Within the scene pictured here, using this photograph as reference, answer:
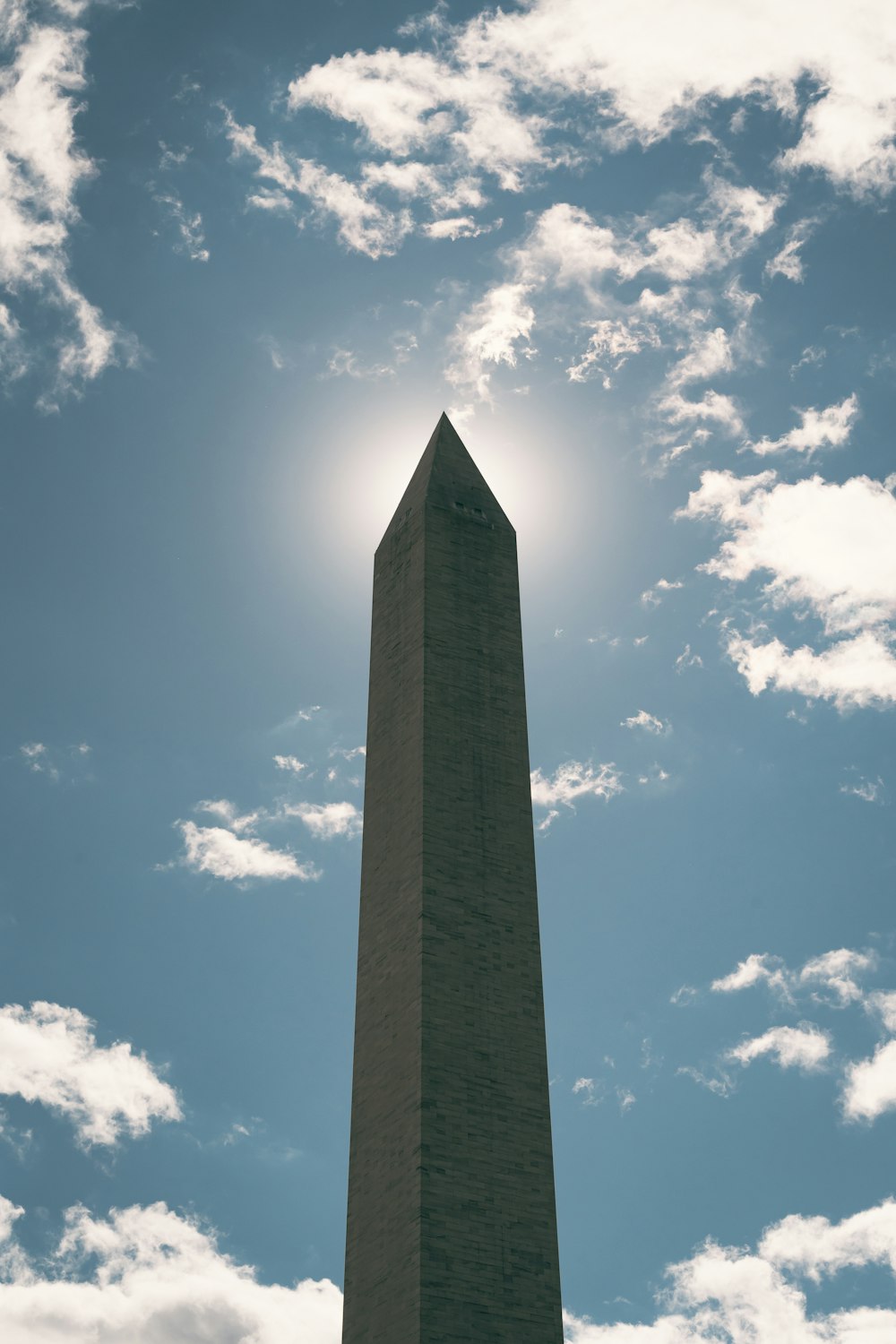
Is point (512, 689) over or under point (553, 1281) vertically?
over

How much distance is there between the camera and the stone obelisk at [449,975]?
2838 centimetres

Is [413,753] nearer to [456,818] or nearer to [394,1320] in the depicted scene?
[456,818]

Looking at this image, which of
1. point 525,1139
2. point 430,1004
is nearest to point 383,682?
point 430,1004

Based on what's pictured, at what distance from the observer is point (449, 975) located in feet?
102

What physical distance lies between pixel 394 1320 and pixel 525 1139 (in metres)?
4.20

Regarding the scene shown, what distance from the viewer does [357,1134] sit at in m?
31.5

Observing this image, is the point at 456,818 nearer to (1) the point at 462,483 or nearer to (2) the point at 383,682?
(2) the point at 383,682

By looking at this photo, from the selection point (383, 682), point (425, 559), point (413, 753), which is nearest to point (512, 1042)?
point (413, 753)

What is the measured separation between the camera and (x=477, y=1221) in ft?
93.9

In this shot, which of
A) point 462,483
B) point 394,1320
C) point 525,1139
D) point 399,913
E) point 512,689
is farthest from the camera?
point 462,483

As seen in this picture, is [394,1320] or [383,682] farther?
[383,682]

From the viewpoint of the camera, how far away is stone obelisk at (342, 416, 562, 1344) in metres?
28.4

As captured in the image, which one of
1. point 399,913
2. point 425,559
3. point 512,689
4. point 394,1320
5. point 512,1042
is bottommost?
point 394,1320

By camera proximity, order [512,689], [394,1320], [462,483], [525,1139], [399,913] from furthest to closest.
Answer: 1. [462,483]
2. [512,689]
3. [399,913]
4. [525,1139]
5. [394,1320]
